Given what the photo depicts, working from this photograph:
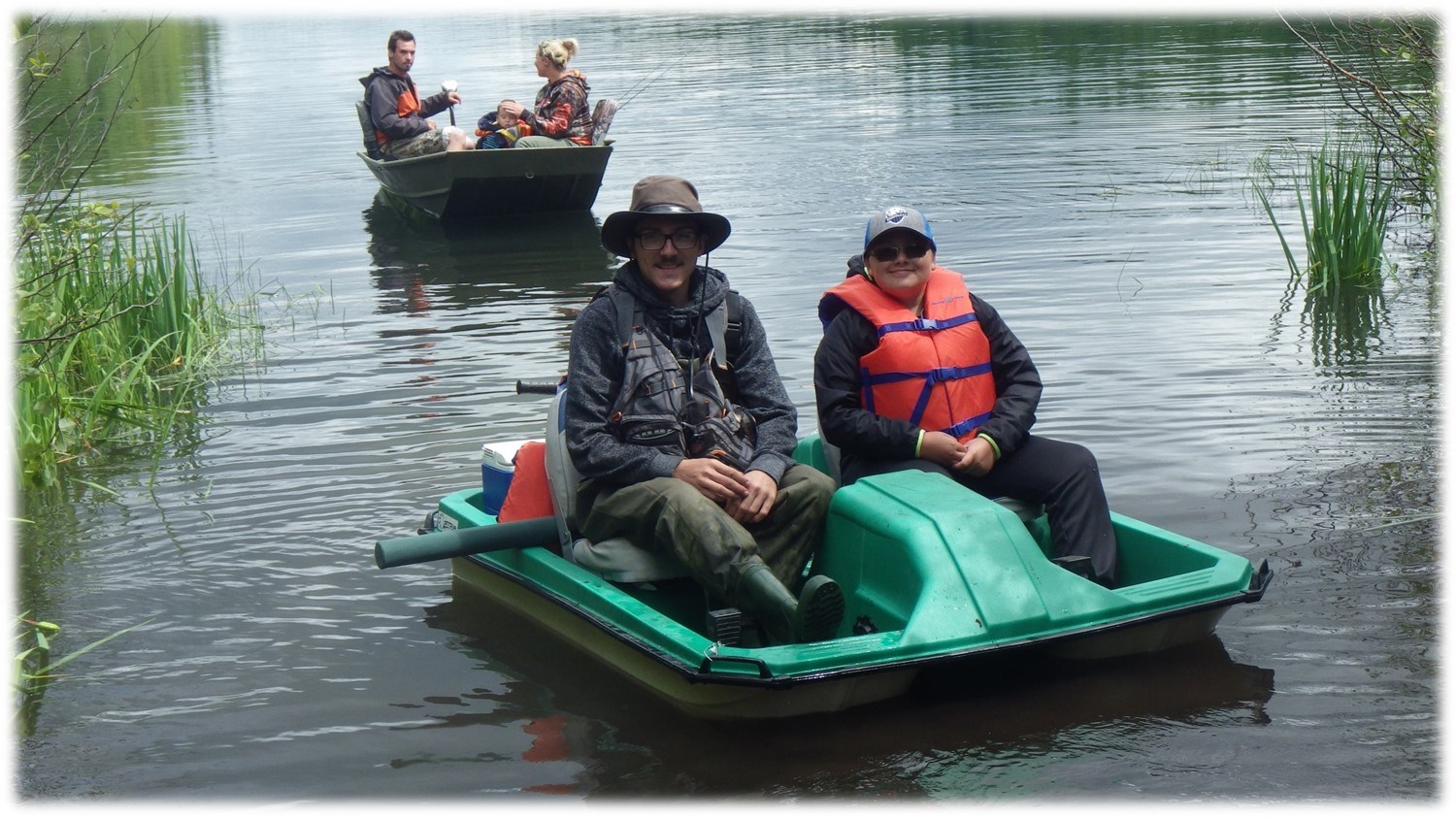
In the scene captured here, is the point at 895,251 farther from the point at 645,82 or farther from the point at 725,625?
the point at 645,82

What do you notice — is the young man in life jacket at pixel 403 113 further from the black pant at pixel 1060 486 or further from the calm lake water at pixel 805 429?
the black pant at pixel 1060 486

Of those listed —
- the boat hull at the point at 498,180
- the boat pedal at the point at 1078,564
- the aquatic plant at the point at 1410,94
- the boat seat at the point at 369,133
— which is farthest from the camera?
the boat seat at the point at 369,133

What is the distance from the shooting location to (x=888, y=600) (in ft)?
14.3

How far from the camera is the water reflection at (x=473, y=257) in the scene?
11.5 meters

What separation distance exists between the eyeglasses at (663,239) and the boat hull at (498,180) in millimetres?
9283

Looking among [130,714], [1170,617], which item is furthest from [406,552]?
[1170,617]

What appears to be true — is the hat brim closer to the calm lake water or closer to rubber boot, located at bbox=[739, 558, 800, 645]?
rubber boot, located at bbox=[739, 558, 800, 645]

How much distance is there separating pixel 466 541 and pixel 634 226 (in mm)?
1045

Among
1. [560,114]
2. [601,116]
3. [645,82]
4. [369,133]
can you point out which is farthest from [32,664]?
[645,82]

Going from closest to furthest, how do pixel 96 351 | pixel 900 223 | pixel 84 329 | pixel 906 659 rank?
pixel 906 659, pixel 900 223, pixel 84 329, pixel 96 351

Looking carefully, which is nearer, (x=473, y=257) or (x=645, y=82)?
(x=473, y=257)

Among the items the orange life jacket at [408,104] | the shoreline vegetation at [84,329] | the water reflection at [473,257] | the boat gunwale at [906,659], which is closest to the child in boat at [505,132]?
the orange life jacket at [408,104]

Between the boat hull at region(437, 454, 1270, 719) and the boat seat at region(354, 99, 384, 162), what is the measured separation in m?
10.5

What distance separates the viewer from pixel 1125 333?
8.80 metres
